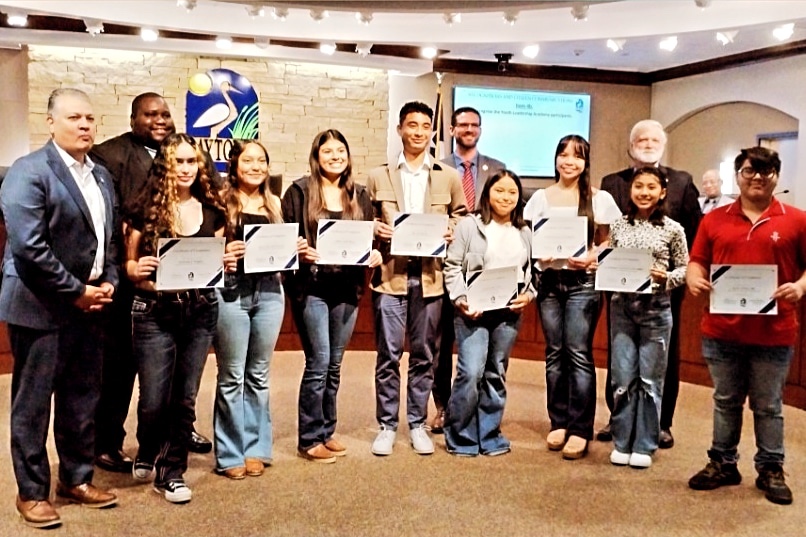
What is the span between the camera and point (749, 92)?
8.95 metres

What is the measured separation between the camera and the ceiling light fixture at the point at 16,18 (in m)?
6.17

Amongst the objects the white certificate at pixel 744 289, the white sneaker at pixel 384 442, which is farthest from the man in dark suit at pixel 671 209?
the white sneaker at pixel 384 442

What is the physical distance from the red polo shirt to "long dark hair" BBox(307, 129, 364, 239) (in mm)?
1610

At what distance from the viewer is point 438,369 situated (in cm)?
432

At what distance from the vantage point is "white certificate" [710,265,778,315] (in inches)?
124

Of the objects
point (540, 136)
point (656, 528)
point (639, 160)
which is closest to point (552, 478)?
point (656, 528)

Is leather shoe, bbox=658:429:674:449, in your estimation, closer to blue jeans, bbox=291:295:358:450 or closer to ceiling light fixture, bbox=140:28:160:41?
blue jeans, bbox=291:295:358:450

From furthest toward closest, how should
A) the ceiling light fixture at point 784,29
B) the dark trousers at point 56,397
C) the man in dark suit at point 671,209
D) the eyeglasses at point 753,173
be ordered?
the ceiling light fixture at point 784,29 < the man in dark suit at point 671,209 < the eyeglasses at point 753,173 < the dark trousers at point 56,397

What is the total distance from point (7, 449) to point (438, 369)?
219 cm

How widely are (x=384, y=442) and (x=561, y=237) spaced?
51.4 inches

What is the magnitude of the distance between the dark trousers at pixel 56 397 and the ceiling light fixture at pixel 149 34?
4.65m

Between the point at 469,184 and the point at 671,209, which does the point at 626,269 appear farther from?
the point at 469,184

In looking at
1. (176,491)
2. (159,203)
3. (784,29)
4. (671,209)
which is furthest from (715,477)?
(784,29)

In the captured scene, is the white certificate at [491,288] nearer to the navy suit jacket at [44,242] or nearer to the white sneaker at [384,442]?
the white sneaker at [384,442]
